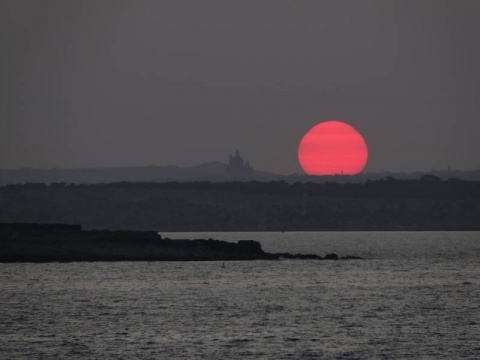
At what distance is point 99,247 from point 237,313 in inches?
2995

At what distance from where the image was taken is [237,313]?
79.3 meters

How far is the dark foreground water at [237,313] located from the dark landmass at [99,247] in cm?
1478

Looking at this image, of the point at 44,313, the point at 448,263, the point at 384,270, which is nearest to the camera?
the point at 44,313

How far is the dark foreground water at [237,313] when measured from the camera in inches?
2402

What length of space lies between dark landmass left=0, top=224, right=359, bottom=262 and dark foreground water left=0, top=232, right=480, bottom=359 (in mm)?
14776

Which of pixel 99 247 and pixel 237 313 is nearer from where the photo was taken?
pixel 237 313

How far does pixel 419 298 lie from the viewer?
305 feet

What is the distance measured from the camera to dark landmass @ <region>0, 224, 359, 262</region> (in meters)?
148

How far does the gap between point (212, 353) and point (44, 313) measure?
75.5 feet

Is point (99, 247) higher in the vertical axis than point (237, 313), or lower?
higher

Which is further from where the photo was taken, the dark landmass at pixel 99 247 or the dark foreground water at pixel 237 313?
the dark landmass at pixel 99 247

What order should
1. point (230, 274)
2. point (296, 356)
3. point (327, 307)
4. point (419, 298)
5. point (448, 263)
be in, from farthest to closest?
point (448, 263), point (230, 274), point (419, 298), point (327, 307), point (296, 356)

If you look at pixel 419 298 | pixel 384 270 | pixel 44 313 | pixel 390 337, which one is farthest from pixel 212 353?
pixel 384 270

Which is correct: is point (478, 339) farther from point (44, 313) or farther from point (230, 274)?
point (230, 274)
